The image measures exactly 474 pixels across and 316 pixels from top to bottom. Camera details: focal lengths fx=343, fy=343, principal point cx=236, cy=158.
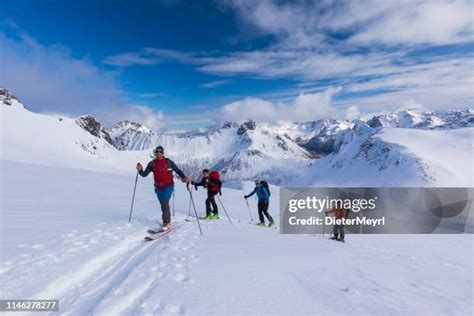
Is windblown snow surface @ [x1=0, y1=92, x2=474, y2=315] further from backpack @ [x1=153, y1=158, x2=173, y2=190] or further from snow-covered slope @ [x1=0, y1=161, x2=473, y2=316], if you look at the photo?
backpack @ [x1=153, y1=158, x2=173, y2=190]

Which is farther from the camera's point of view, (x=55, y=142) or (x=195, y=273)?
(x=55, y=142)

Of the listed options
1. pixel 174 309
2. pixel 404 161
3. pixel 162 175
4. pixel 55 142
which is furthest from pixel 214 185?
pixel 404 161

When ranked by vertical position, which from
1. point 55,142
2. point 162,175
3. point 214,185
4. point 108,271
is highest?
→ point 55,142

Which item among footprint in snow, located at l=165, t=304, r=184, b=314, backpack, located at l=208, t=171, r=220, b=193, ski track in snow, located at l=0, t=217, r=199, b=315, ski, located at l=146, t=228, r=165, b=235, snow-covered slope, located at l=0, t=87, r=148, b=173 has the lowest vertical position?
ski track in snow, located at l=0, t=217, r=199, b=315

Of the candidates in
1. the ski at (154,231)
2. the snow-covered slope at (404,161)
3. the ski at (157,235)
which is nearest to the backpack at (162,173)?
the ski at (154,231)

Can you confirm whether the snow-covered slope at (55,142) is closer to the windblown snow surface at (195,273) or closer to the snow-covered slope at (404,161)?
the windblown snow surface at (195,273)

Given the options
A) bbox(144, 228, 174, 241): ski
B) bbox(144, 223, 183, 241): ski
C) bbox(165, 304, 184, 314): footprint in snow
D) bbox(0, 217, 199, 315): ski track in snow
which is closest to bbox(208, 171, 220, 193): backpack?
bbox(144, 223, 183, 241): ski

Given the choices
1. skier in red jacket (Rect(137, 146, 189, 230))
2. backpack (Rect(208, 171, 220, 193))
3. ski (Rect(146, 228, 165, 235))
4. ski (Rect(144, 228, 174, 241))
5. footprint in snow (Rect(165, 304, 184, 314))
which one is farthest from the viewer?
backpack (Rect(208, 171, 220, 193))

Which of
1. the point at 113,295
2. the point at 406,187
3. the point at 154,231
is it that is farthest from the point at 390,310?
the point at 406,187

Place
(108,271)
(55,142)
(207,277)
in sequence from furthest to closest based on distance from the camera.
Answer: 1. (55,142)
2. (108,271)
3. (207,277)

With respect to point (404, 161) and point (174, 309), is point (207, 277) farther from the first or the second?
point (404, 161)

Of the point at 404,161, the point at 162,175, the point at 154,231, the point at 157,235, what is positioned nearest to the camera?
the point at 157,235

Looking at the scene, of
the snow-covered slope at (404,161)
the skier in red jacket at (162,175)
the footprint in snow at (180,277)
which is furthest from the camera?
the snow-covered slope at (404,161)

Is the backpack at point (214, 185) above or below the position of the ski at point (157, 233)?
above
